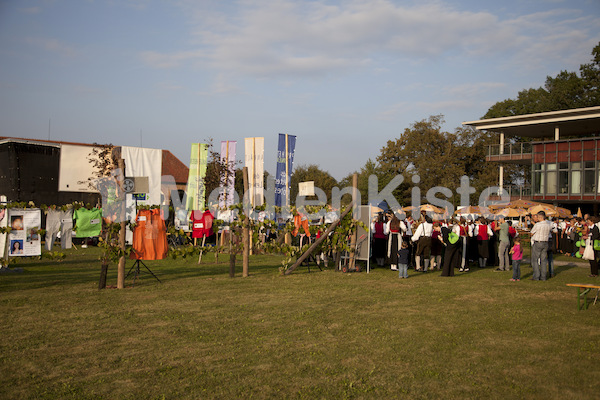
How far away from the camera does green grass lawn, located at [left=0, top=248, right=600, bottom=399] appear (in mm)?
5066

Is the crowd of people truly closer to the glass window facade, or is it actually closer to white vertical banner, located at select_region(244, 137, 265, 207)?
white vertical banner, located at select_region(244, 137, 265, 207)

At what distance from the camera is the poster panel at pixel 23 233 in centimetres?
1212

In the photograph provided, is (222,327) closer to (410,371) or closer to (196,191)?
(410,371)

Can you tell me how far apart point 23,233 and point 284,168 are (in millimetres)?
10877

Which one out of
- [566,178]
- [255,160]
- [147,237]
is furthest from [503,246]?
[566,178]

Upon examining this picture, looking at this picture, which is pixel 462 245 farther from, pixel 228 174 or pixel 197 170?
pixel 197 170

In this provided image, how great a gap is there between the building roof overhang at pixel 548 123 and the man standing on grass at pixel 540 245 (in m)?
33.2

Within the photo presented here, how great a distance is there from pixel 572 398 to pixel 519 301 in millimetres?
5314

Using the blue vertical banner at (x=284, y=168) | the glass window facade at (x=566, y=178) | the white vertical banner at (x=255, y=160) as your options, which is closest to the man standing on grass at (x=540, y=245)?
the blue vertical banner at (x=284, y=168)

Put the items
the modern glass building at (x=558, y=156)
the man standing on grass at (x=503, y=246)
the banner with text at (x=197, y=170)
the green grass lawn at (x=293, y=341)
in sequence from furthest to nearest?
the modern glass building at (x=558, y=156) < the banner with text at (x=197, y=170) < the man standing on grass at (x=503, y=246) < the green grass lawn at (x=293, y=341)

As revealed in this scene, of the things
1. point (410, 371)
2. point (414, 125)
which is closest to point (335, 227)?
point (410, 371)

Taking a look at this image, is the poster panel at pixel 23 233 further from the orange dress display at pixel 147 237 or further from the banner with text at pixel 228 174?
the banner with text at pixel 228 174

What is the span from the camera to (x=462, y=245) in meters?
15.7

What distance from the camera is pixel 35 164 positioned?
23078 mm
